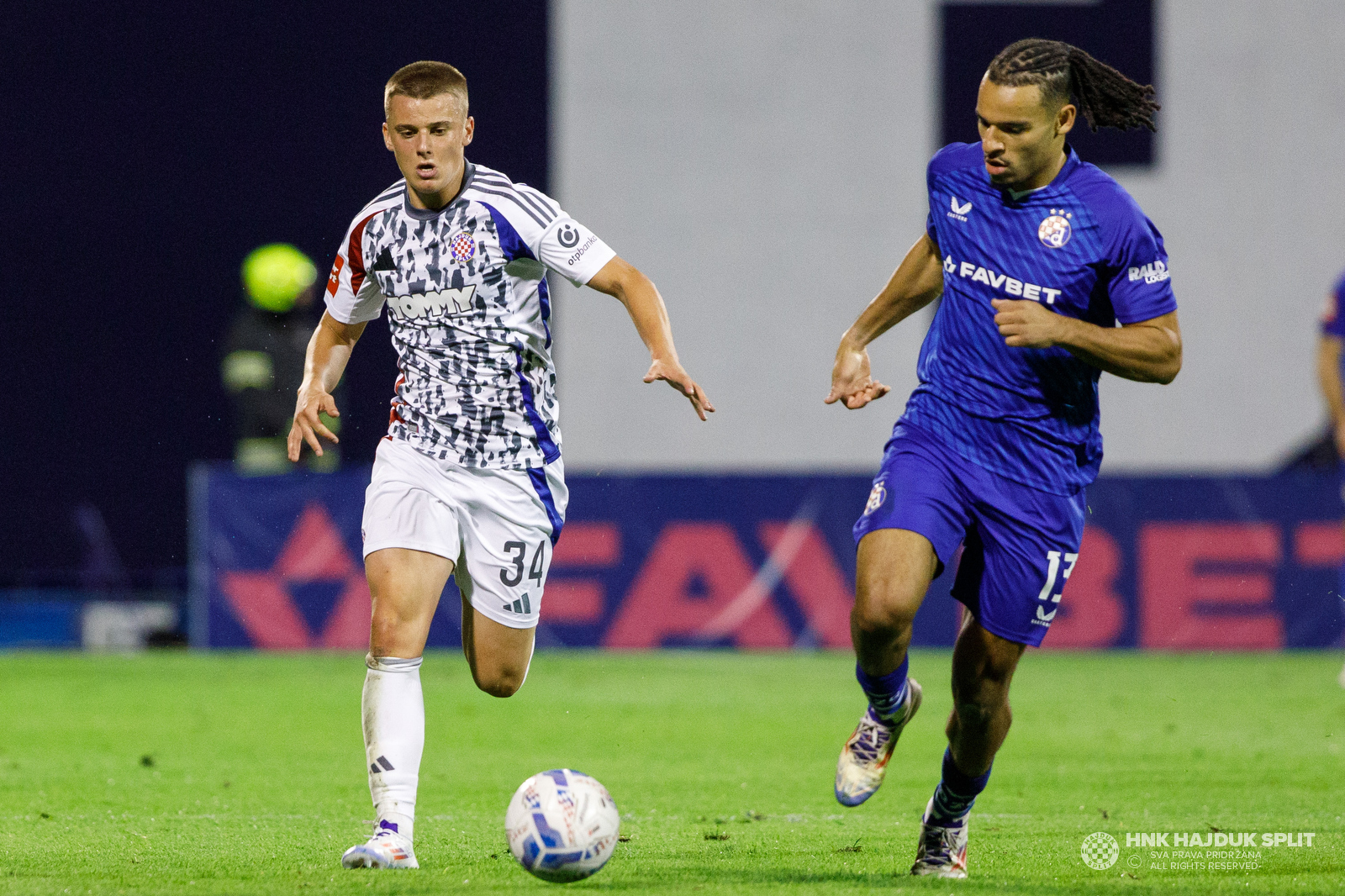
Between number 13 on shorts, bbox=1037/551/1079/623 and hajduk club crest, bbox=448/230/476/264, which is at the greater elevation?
hajduk club crest, bbox=448/230/476/264

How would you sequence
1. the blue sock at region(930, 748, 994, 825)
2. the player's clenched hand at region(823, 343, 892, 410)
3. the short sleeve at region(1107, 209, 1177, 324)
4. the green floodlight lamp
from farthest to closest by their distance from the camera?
the green floodlight lamp
the player's clenched hand at region(823, 343, 892, 410)
the blue sock at region(930, 748, 994, 825)
the short sleeve at region(1107, 209, 1177, 324)

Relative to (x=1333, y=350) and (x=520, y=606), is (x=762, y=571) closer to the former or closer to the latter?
(x=1333, y=350)

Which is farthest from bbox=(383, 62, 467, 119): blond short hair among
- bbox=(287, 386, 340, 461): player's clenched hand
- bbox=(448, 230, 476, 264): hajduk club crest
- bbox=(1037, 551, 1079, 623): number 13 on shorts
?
bbox=(1037, 551, 1079, 623): number 13 on shorts

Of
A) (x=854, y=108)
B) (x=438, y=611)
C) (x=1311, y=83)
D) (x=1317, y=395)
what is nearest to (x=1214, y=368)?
(x=1317, y=395)

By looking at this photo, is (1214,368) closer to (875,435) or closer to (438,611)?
(875,435)

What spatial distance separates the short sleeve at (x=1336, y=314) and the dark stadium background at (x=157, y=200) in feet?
35.7

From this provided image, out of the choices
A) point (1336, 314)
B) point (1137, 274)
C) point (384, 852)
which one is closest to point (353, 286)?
point (384, 852)

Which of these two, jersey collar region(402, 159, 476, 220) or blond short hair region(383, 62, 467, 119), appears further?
jersey collar region(402, 159, 476, 220)

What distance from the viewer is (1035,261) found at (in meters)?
5.19

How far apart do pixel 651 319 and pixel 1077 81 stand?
57.7 inches

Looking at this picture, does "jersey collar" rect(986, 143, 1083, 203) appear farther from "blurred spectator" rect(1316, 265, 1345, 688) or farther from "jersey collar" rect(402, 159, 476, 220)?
"blurred spectator" rect(1316, 265, 1345, 688)

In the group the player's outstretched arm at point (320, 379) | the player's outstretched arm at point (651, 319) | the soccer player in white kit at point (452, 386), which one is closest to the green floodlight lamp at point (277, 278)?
the player's outstretched arm at point (320, 379)

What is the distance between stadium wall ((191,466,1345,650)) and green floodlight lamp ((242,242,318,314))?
3439 mm

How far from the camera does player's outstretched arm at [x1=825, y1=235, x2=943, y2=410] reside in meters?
5.49
